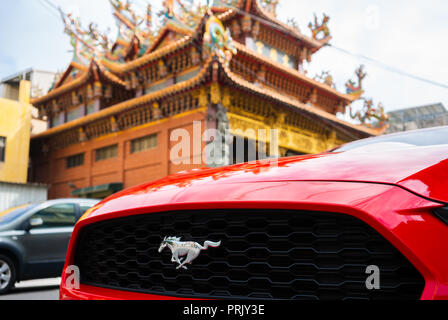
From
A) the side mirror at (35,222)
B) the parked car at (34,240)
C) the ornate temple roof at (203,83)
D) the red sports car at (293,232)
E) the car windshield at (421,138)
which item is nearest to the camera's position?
the red sports car at (293,232)

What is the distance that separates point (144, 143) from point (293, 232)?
14.6 meters

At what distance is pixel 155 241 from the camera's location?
4.91ft

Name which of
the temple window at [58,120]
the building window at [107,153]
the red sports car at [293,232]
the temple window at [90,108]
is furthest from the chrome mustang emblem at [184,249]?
the temple window at [58,120]

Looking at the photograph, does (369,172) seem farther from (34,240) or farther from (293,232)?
(34,240)

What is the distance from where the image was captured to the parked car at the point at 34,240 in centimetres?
563

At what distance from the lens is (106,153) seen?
17000 mm

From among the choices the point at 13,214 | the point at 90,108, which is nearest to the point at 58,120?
the point at 90,108

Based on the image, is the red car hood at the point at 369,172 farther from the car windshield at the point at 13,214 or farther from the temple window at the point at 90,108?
the temple window at the point at 90,108

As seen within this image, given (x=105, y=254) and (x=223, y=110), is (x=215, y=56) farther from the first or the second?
(x=105, y=254)

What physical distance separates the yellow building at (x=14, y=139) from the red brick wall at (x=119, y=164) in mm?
1185

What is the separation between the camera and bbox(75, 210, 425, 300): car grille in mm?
1052

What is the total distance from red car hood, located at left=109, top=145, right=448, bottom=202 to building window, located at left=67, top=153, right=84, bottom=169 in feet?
58.0

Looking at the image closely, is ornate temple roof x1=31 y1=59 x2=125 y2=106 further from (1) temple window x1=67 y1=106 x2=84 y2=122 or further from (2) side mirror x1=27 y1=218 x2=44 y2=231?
(2) side mirror x1=27 y1=218 x2=44 y2=231

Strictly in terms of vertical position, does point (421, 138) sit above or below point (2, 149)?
below
